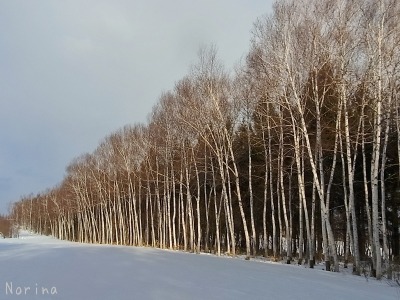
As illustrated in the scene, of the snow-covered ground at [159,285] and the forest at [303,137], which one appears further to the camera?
the forest at [303,137]

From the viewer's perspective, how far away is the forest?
53.4ft

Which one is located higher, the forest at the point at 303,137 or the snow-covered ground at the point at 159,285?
the forest at the point at 303,137

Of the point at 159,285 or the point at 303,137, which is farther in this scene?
the point at 303,137

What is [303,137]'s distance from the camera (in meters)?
22.7

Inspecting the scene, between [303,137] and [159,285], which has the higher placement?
[303,137]

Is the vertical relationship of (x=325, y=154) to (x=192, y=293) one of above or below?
above

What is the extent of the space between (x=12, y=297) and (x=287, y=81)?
48.0 feet

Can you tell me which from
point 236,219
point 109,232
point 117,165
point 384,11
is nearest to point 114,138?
point 117,165

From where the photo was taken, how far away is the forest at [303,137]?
53.4 feet

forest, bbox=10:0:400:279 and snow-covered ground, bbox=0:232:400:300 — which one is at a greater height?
forest, bbox=10:0:400:279

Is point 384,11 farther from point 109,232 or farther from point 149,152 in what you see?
point 109,232

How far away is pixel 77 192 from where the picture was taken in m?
65.1

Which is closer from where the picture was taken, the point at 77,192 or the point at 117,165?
the point at 117,165

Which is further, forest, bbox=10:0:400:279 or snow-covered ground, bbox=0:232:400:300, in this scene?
forest, bbox=10:0:400:279
